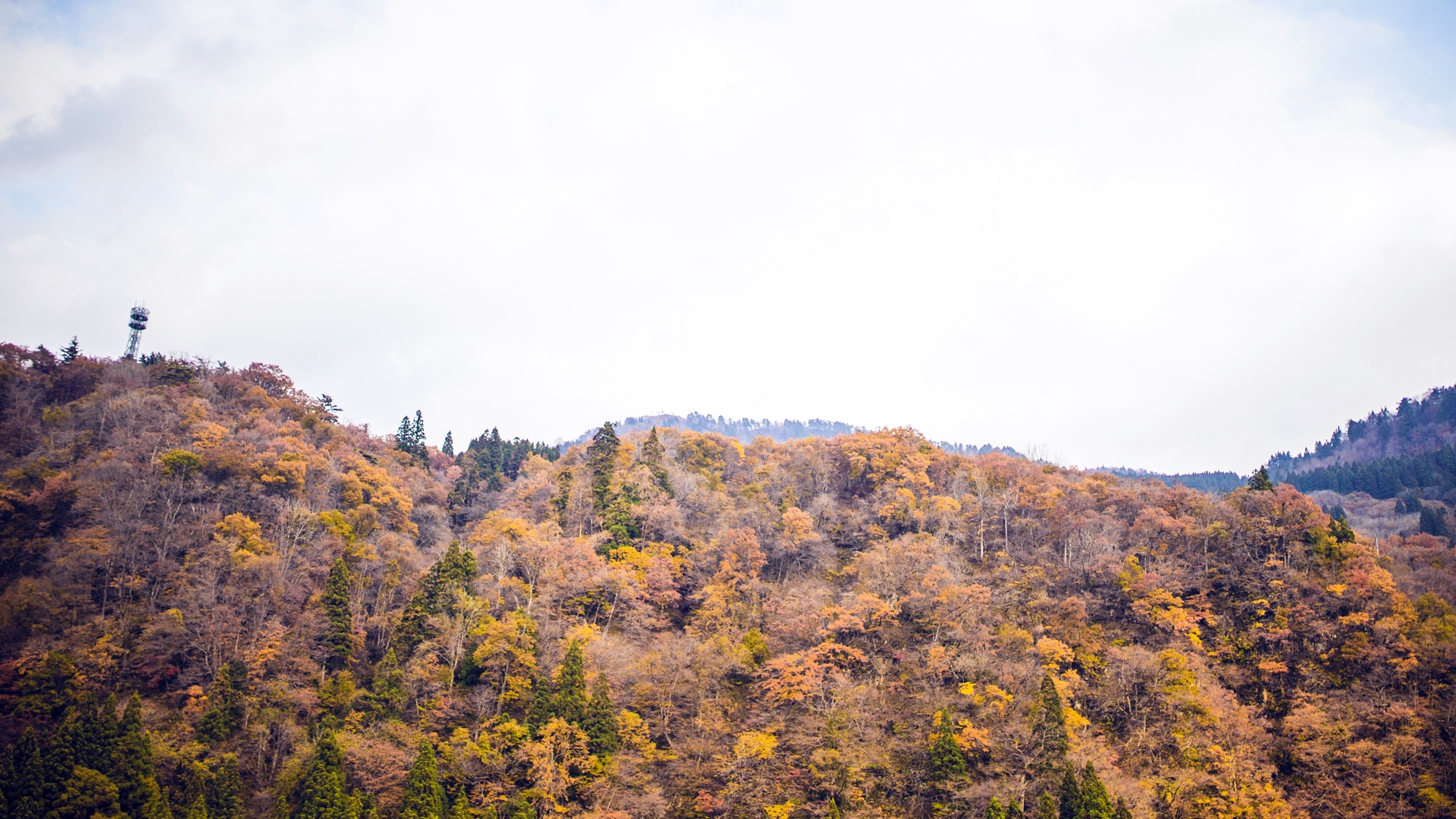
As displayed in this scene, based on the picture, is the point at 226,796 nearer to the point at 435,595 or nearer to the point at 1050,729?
the point at 435,595

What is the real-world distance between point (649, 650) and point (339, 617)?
16.1m

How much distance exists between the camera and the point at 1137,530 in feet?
155

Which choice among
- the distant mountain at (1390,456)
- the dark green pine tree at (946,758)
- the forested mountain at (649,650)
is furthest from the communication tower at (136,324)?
the distant mountain at (1390,456)

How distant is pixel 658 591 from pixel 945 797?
19.7 m

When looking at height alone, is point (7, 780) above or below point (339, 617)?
below

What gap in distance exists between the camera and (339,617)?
127 feet

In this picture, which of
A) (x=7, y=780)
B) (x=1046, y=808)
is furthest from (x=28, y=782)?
(x=1046, y=808)

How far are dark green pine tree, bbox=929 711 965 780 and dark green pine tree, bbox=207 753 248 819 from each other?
29819mm

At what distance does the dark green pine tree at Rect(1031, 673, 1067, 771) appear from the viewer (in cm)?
3409

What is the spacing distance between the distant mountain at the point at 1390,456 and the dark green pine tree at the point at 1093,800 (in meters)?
73.0

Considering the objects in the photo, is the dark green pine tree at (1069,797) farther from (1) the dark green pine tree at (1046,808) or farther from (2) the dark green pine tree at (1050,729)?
(2) the dark green pine tree at (1050,729)

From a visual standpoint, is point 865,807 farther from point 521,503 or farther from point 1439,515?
point 1439,515

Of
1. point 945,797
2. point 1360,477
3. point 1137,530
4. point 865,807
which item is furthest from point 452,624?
point 1360,477

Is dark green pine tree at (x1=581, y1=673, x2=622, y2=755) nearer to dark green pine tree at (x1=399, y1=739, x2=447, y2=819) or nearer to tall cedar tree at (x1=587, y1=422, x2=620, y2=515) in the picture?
dark green pine tree at (x1=399, y1=739, x2=447, y2=819)
